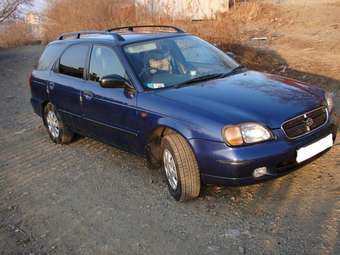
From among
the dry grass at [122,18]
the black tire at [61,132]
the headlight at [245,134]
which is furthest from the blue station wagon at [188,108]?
the dry grass at [122,18]

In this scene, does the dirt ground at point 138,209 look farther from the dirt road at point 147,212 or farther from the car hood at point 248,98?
Result: the car hood at point 248,98

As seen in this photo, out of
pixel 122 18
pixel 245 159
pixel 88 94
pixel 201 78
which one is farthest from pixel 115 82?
pixel 122 18

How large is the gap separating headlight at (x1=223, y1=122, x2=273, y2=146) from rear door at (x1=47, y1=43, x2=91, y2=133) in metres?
2.53

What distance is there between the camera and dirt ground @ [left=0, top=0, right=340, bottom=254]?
149 inches

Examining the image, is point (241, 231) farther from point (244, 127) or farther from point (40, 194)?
point (40, 194)

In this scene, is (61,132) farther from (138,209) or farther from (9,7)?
(9,7)

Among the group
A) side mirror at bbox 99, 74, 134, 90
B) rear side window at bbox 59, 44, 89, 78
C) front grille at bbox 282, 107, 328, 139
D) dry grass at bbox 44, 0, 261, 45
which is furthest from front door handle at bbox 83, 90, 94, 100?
dry grass at bbox 44, 0, 261, 45

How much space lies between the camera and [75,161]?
6152mm

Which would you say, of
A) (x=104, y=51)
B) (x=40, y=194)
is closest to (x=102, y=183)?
(x=40, y=194)

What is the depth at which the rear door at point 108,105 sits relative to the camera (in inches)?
199

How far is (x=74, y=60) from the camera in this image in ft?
20.5

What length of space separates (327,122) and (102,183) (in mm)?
2568

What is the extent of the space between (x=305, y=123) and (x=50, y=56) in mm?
4282

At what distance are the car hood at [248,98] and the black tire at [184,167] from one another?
0.35 m
